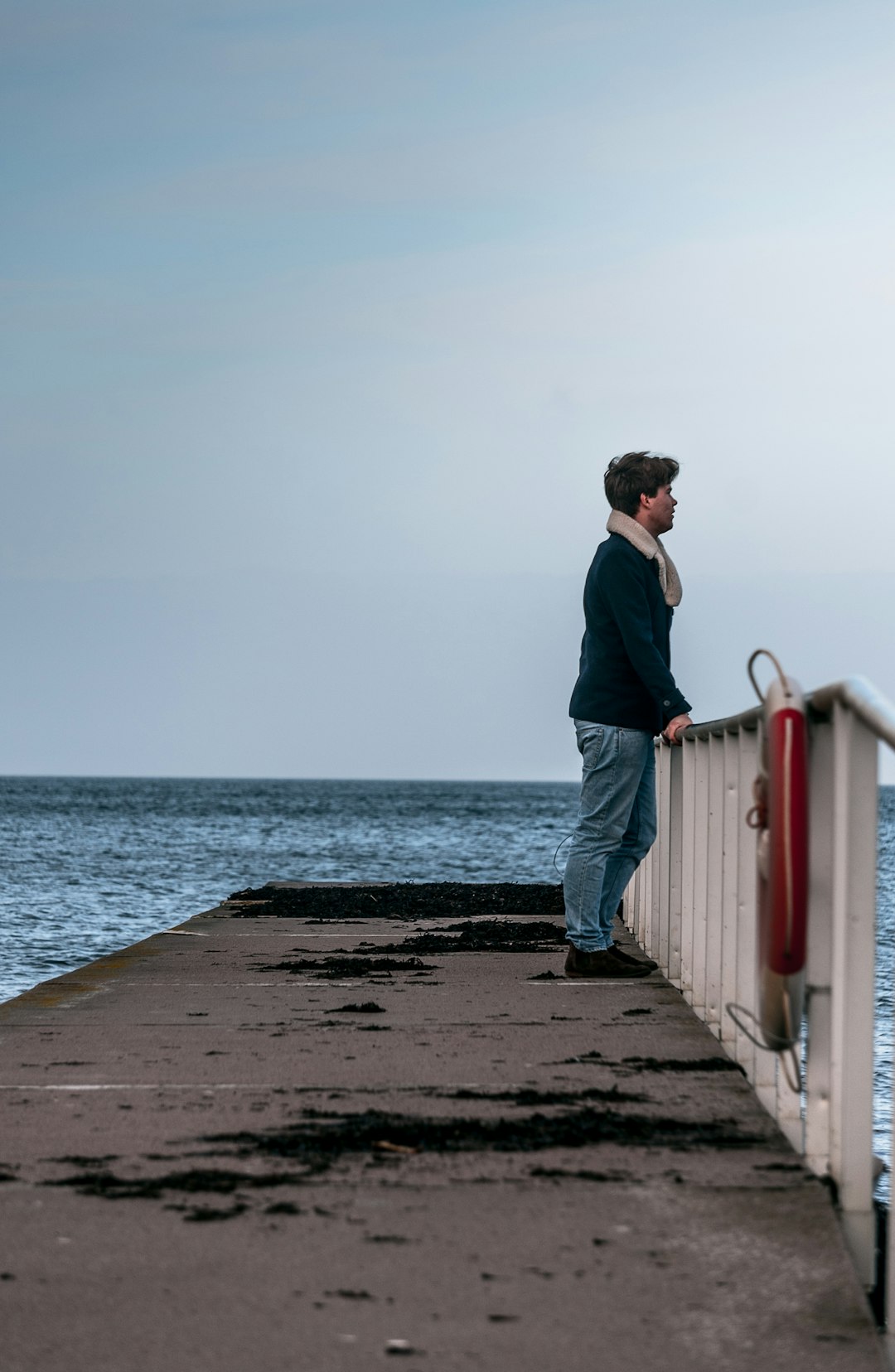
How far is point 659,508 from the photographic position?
18.7ft

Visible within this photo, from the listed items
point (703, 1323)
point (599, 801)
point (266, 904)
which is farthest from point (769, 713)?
point (266, 904)

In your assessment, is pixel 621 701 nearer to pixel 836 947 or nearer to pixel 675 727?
pixel 675 727

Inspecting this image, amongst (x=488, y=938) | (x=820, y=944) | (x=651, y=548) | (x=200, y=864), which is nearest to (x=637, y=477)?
(x=651, y=548)

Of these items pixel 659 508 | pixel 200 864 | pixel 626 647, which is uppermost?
pixel 659 508

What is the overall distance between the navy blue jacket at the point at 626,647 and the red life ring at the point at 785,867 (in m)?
2.61

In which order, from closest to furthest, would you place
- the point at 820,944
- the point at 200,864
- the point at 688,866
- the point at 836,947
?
1. the point at 836,947
2. the point at 820,944
3. the point at 688,866
4. the point at 200,864

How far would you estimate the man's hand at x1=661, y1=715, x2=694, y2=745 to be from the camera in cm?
519

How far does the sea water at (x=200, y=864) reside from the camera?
1448cm

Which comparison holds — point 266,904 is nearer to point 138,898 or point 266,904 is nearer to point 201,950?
point 201,950

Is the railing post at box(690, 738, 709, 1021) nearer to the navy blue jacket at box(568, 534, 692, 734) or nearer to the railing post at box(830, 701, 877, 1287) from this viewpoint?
the navy blue jacket at box(568, 534, 692, 734)

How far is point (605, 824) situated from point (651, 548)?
1.03m

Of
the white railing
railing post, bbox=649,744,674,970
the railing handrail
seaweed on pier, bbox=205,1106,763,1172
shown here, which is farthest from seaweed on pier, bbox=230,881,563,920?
the railing handrail

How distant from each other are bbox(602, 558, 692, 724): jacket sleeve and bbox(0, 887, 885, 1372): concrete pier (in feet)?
3.96

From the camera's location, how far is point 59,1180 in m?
2.82
